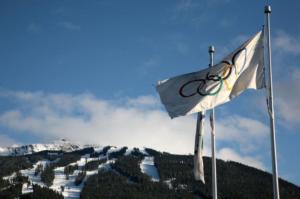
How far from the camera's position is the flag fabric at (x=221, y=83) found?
92.2 ft

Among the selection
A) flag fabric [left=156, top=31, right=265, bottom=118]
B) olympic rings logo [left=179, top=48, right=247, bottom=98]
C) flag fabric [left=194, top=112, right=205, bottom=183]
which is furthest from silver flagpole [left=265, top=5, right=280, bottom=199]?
flag fabric [left=194, top=112, right=205, bottom=183]

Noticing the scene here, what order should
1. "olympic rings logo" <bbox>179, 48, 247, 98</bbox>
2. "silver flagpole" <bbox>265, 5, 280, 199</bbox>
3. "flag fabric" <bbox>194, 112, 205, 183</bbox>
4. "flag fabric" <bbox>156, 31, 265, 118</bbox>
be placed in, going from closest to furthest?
"silver flagpole" <bbox>265, 5, 280, 199</bbox> → "flag fabric" <bbox>156, 31, 265, 118</bbox> → "olympic rings logo" <bbox>179, 48, 247, 98</bbox> → "flag fabric" <bbox>194, 112, 205, 183</bbox>

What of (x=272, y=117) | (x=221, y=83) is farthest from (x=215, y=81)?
(x=272, y=117)

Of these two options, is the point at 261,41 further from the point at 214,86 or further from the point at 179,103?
the point at 179,103

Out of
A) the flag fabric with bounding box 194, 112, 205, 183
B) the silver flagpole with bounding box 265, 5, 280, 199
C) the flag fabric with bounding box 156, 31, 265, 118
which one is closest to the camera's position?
the silver flagpole with bounding box 265, 5, 280, 199

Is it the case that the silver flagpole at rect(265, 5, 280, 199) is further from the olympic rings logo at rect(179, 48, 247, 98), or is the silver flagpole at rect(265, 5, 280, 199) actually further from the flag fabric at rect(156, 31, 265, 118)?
the olympic rings logo at rect(179, 48, 247, 98)

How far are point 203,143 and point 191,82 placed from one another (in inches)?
135

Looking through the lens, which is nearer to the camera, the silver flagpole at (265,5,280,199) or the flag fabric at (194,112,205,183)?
the silver flagpole at (265,5,280,199)

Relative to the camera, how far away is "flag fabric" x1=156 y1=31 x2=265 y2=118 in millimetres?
28094

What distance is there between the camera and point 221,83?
94.1ft

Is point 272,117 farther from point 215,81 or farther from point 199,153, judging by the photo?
point 199,153

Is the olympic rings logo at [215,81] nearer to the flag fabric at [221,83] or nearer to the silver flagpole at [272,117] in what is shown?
the flag fabric at [221,83]

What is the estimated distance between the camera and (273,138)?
1013 inches

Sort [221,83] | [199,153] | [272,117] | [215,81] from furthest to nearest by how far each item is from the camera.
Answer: [199,153], [215,81], [221,83], [272,117]
